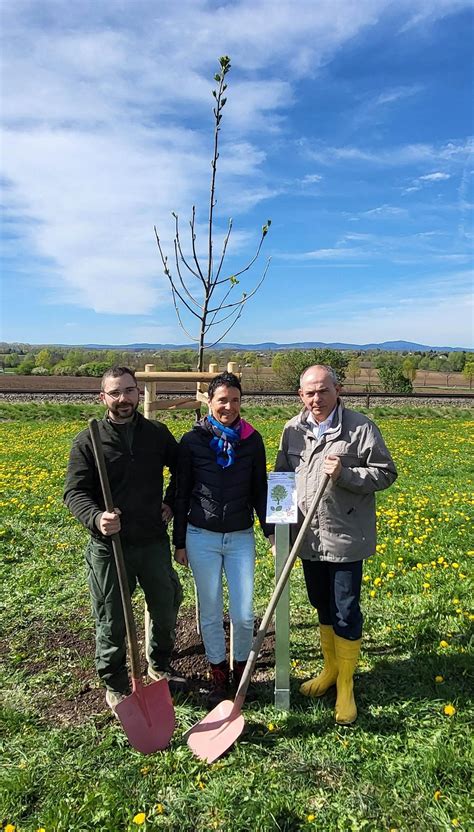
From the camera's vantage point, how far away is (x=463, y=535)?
22.1ft

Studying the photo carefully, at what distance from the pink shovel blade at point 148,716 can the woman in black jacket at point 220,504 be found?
19.8 inches

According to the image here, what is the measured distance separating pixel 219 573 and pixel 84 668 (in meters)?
1.40

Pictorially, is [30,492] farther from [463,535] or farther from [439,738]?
[439,738]

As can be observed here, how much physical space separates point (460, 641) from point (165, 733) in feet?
7.91

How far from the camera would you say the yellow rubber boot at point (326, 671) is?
3.77m

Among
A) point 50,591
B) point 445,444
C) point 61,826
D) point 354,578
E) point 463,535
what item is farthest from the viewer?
point 445,444

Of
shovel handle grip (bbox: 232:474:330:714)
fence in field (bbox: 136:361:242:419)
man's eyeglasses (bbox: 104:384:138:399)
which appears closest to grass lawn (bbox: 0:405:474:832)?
shovel handle grip (bbox: 232:474:330:714)

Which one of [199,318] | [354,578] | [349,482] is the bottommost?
[354,578]

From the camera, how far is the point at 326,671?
3.80m

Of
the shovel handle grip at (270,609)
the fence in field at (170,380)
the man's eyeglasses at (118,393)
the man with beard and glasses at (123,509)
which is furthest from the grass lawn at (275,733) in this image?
the man's eyeglasses at (118,393)

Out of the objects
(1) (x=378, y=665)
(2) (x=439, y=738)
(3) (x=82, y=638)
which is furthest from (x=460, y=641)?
(3) (x=82, y=638)

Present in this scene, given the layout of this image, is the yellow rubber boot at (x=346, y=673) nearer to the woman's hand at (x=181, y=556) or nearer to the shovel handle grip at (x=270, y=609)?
the shovel handle grip at (x=270, y=609)

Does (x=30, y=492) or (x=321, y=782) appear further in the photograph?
(x=30, y=492)

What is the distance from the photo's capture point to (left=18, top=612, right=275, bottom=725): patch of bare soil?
3658mm
